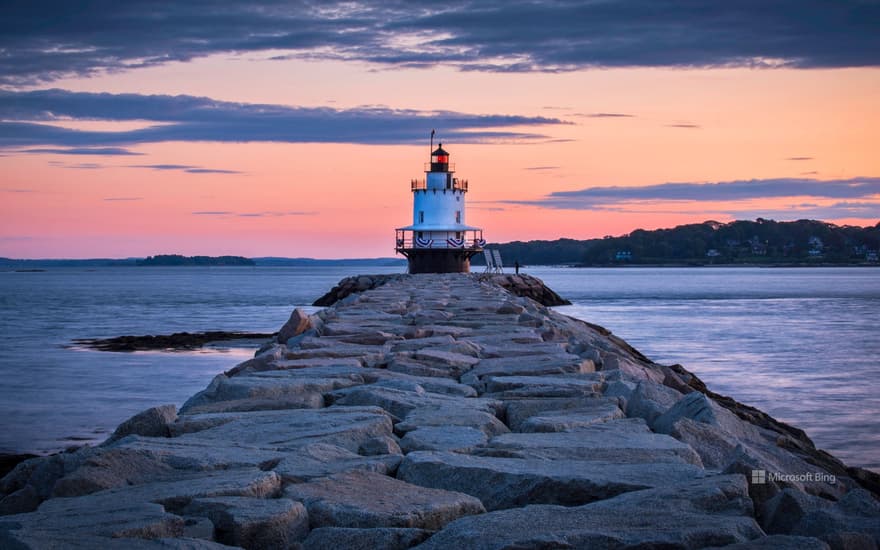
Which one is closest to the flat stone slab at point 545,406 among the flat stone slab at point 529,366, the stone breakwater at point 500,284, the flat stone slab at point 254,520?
the flat stone slab at point 529,366

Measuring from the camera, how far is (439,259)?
35.9 m

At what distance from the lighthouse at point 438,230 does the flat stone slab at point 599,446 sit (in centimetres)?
3203

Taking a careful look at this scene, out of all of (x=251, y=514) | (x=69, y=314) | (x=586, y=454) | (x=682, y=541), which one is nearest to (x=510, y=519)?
(x=682, y=541)

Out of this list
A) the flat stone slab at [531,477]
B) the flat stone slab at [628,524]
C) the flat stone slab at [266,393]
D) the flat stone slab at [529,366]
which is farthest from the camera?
the flat stone slab at [529,366]

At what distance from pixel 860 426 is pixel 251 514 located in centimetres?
815

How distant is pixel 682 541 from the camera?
2.23 metres

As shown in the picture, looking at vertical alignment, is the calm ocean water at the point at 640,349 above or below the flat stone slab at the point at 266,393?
below

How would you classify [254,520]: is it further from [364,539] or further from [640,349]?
[640,349]

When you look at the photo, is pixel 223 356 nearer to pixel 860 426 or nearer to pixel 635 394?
pixel 860 426

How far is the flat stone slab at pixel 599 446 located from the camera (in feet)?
10.4

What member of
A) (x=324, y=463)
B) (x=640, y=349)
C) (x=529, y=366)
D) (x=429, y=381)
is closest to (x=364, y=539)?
(x=324, y=463)

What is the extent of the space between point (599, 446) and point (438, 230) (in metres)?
32.7

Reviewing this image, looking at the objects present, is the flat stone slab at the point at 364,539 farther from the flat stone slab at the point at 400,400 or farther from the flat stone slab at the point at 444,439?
the flat stone slab at the point at 400,400

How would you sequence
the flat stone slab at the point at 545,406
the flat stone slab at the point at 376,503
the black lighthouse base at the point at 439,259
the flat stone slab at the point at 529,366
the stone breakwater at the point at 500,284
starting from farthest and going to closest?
the black lighthouse base at the point at 439,259 → the stone breakwater at the point at 500,284 → the flat stone slab at the point at 529,366 → the flat stone slab at the point at 545,406 → the flat stone slab at the point at 376,503
